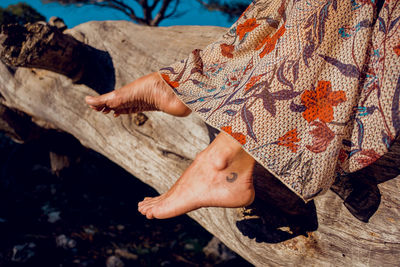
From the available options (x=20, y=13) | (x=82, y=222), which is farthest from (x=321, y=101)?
(x=20, y=13)

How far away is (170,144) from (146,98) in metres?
0.47

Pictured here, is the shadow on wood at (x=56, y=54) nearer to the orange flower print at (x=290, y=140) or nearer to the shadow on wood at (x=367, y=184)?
the orange flower print at (x=290, y=140)

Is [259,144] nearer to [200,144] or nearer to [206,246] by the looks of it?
[200,144]

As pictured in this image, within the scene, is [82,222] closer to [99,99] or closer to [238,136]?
[99,99]

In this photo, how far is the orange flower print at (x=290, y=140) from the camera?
0.79 m

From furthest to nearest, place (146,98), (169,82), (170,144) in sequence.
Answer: (170,144)
(146,98)
(169,82)

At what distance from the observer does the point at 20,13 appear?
19.0 ft

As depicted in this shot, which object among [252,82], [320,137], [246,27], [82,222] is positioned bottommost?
[82,222]

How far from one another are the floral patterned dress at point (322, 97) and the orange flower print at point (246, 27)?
0.91ft

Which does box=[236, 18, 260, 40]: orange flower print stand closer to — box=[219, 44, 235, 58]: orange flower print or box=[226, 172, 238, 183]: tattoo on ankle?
box=[219, 44, 235, 58]: orange flower print

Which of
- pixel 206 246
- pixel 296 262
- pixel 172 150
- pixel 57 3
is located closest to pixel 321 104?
pixel 296 262

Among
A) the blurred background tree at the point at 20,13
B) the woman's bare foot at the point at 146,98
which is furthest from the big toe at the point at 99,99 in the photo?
the blurred background tree at the point at 20,13

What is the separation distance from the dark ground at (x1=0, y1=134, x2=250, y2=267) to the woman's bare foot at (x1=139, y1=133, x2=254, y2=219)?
1600 millimetres

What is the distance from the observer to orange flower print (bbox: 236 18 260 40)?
44.4 inches
